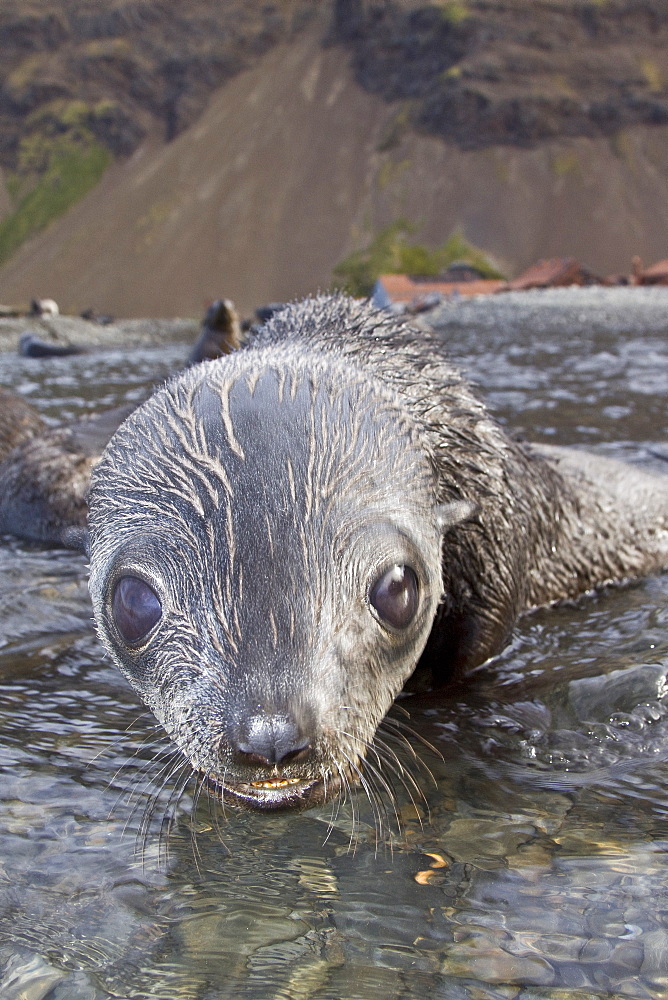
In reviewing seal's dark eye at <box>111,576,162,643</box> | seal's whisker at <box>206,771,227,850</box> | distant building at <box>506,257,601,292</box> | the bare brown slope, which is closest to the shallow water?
seal's whisker at <box>206,771,227,850</box>

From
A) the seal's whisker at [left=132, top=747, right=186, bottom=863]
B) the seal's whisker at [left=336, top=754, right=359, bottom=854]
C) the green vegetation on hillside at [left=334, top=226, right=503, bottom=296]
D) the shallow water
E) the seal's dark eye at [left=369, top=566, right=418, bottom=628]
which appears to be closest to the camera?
the shallow water

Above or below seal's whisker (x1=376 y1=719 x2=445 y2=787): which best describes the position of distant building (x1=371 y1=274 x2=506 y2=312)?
above

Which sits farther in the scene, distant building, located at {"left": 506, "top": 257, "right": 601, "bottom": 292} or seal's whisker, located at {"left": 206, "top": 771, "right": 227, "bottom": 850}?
distant building, located at {"left": 506, "top": 257, "right": 601, "bottom": 292}

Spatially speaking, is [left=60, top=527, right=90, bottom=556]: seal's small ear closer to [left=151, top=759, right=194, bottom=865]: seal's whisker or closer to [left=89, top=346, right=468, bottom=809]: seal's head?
[left=89, top=346, right=468, bottom=809]: seal's head

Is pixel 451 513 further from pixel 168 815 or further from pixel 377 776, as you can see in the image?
pixel 168 815

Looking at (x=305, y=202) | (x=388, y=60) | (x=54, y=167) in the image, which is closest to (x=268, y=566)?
(x=305, y=202)

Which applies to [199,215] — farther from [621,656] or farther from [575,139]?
[621,656]

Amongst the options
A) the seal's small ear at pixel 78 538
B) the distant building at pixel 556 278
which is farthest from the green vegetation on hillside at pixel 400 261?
the seal's small ear at pixel 78 538

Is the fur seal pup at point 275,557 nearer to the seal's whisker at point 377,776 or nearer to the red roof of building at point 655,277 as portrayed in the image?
the seal's whisker at point 377,776
